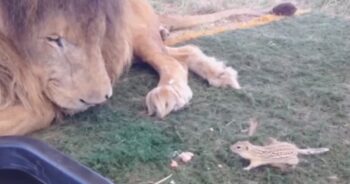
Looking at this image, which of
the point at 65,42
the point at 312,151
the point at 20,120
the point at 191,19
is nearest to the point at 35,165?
the point at 20,120

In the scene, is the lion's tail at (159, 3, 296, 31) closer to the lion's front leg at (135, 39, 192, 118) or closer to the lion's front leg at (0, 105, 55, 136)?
the lion's front leg at (135, 39, 192, 118)

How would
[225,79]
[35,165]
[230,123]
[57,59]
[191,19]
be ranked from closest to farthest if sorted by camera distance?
[35,165] → [57,59] → [230,123] → [225,79] → [191,19]

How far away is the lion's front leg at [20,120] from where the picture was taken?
1.60 m

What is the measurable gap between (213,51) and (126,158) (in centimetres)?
84

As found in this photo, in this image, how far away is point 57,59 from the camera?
1588mm

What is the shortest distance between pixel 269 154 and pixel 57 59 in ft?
1.81

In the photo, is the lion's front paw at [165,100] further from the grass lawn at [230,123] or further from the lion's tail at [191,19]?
the lion's tail at [191,19]

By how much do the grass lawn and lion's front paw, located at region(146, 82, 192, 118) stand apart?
0.02 metres

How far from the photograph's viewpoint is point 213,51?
2314mm

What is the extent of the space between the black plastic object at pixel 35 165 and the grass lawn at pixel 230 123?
0.41 ft

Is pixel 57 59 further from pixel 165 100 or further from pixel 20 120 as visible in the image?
pixel 165 100

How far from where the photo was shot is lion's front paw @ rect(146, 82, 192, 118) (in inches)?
69.9

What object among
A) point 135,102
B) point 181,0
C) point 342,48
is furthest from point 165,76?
point 181,0

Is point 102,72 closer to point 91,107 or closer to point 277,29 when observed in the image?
point 91,107
